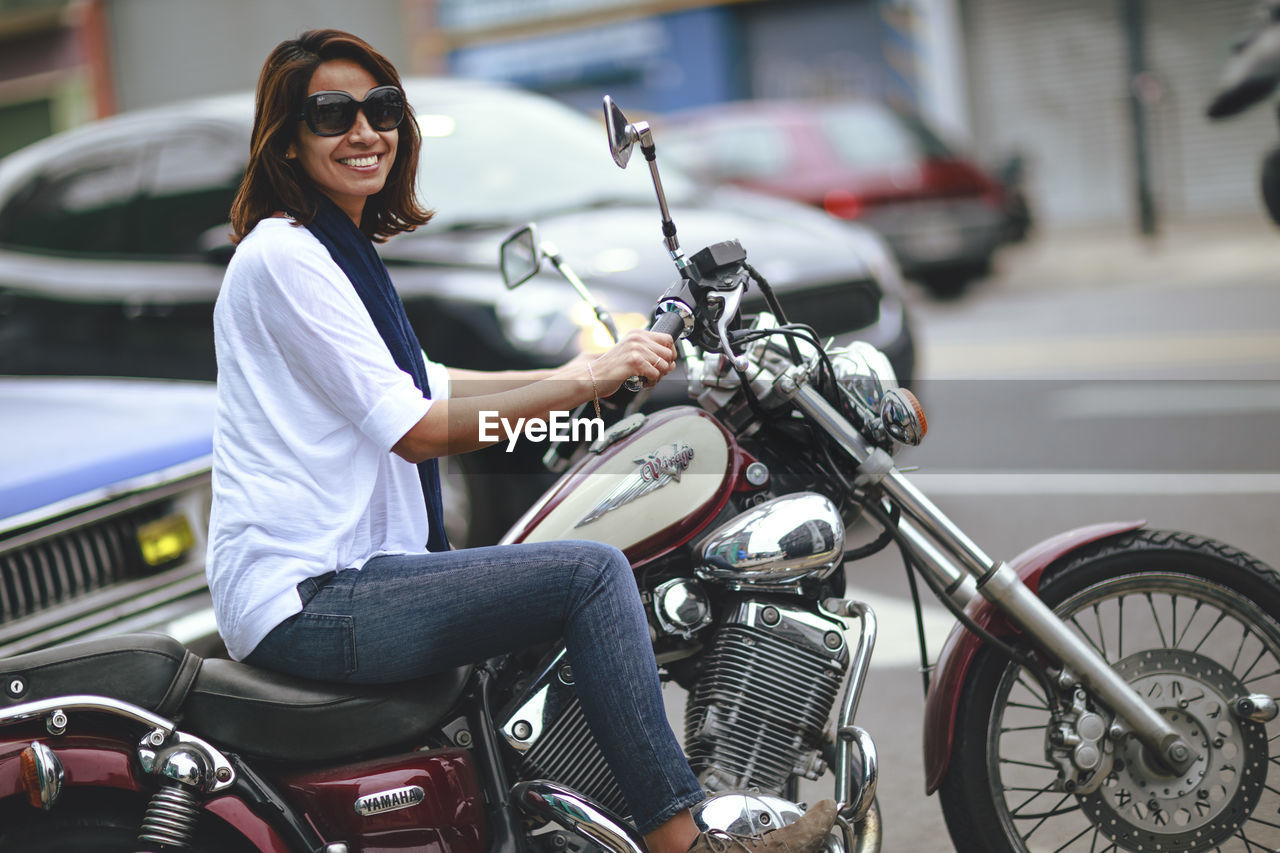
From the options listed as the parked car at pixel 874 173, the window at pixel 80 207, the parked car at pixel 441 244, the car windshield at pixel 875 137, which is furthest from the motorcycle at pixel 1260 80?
the car windshield at pixel 875 137

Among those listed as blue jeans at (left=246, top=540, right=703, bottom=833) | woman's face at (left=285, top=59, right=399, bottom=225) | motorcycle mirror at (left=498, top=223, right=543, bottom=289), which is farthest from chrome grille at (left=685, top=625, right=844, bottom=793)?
woman's face at (left=285, top=59, right=399, bottom=225)

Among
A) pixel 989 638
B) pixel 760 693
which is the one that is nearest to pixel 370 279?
pixel 760 693

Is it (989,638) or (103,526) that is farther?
(103,526)

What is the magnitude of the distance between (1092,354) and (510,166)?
5.20m

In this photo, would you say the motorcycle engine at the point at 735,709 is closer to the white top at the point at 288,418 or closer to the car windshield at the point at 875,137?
the white top at the point at 288,418

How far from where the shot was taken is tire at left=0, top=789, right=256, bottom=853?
2305mm

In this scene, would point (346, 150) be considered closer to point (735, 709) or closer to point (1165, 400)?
point (735, 709)

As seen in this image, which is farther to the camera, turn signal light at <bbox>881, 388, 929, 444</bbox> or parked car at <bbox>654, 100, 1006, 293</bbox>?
parked car at <bbox>654, 100, 1006, 293</bbox>

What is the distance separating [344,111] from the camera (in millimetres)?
2480

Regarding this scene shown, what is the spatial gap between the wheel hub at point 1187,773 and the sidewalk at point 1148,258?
33.2 feet

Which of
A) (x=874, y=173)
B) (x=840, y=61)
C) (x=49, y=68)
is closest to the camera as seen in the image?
(x=874, y=173)

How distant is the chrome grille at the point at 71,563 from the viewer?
347cm

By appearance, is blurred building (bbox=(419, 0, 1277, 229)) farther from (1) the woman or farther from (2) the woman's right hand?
(1) the woman

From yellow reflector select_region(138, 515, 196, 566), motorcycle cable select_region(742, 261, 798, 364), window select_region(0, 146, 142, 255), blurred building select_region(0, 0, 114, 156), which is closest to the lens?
motorcycle cable select_region(742, 261, 798, 364)
